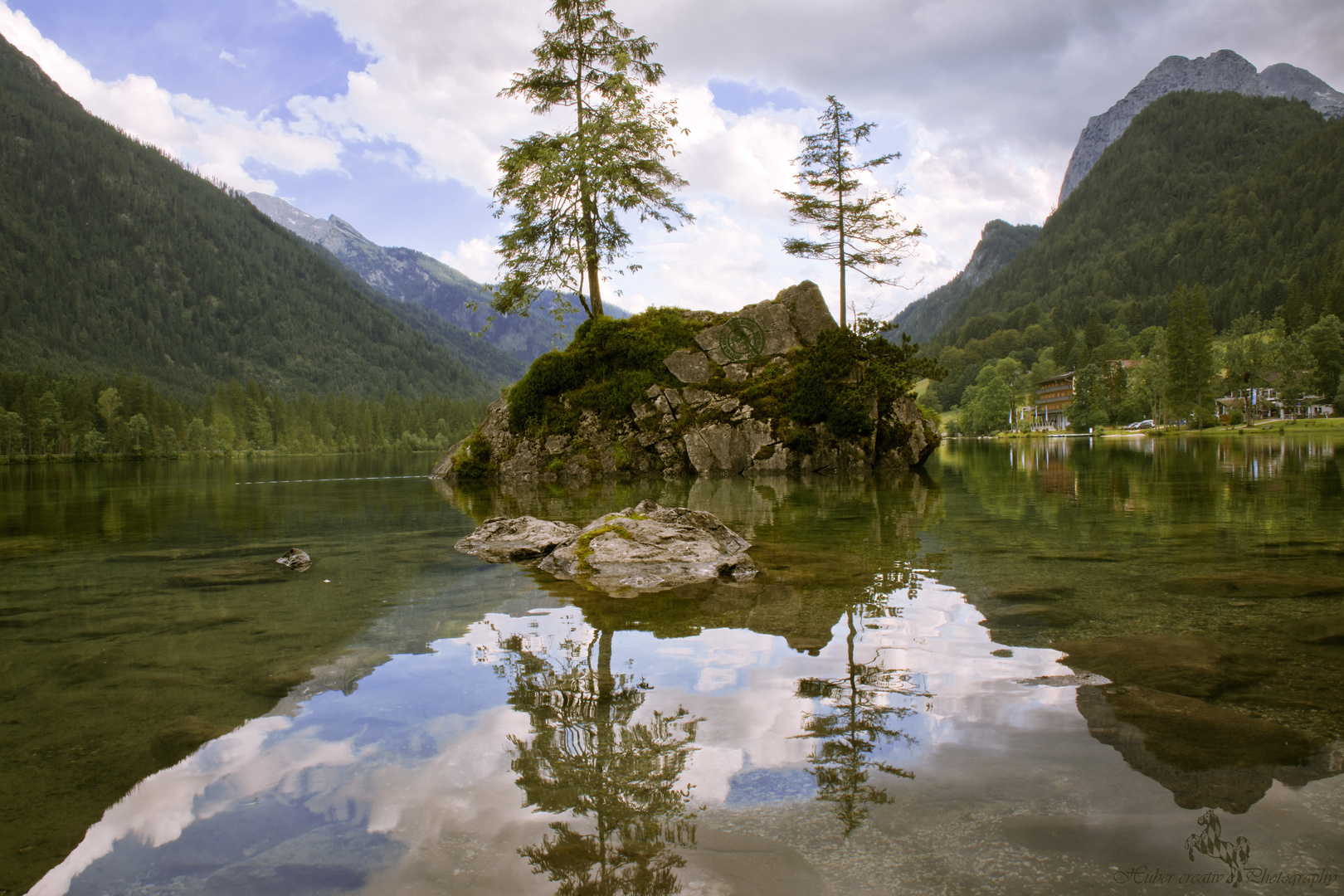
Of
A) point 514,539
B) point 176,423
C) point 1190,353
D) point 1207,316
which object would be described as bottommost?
point 514,539

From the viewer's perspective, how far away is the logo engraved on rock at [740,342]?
105 feet

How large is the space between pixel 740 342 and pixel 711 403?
328 centimetres

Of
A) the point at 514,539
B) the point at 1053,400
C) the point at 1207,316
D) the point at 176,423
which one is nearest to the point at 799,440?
the point at 514,539

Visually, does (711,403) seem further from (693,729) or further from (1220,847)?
(1220,847)

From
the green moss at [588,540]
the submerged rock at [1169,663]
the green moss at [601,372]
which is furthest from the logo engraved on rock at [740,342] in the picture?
the submerged rock at [1169,663]

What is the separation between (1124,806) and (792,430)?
27003 mm

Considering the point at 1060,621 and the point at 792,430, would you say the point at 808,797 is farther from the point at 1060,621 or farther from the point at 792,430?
the point at 792,430

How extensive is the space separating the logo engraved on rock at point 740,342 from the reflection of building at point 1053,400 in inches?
4897

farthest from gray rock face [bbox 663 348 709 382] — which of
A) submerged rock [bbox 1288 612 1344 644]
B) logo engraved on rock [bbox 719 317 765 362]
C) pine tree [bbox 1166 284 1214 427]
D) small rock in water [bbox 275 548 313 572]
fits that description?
pine tree [bbox 1166 284 1214 427]

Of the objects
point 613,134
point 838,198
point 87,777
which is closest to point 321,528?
point 87,777

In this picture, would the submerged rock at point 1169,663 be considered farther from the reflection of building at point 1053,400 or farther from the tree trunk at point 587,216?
the reflection of building at point 1053,400

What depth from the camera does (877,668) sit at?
4.59 metres

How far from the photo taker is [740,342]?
31969 millimetres

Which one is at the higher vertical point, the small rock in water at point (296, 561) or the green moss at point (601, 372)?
the green moss at point (601, 372)
